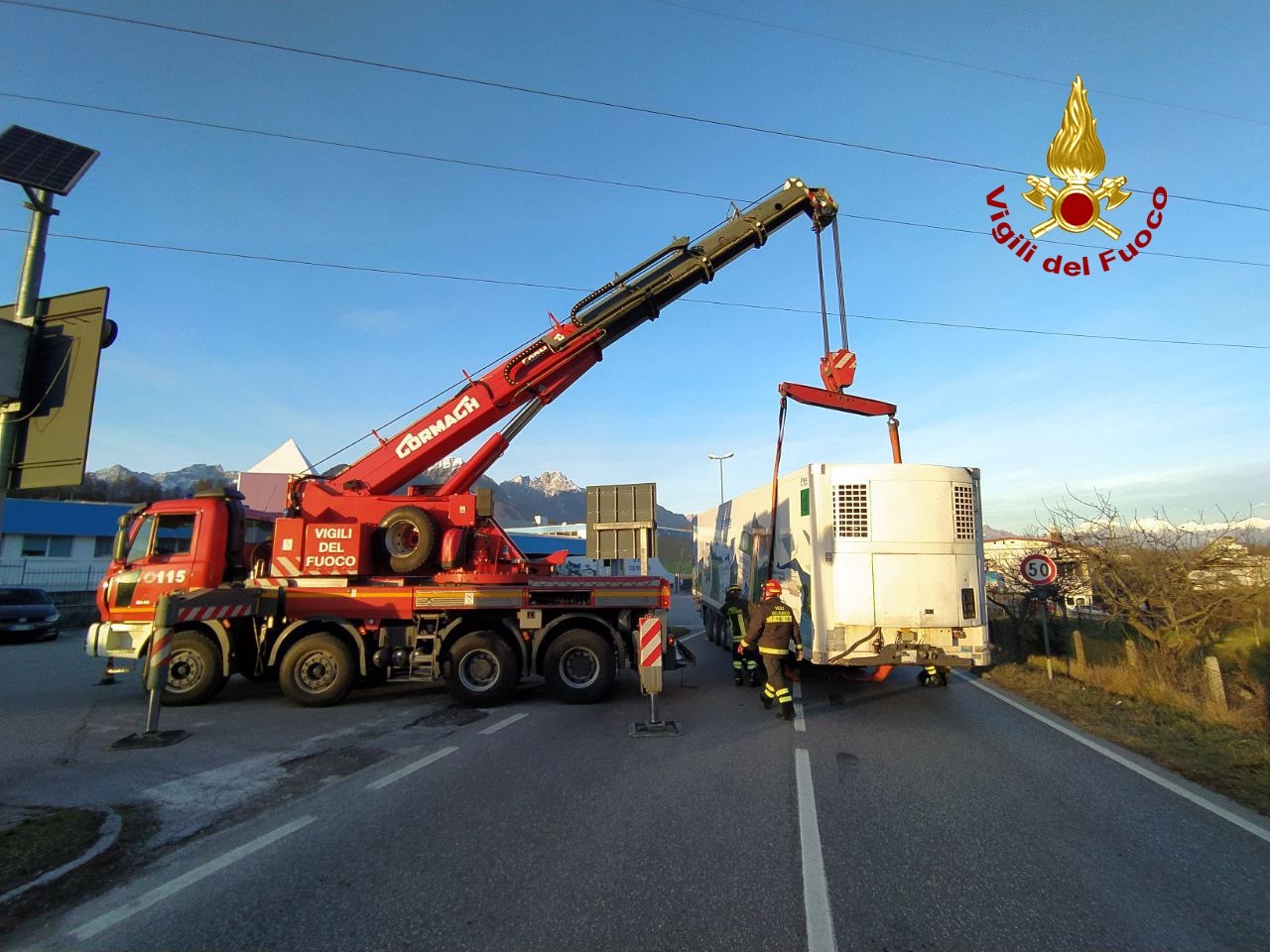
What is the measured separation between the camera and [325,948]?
3.30m

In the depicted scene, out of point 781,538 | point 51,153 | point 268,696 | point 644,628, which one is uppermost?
point 51,153

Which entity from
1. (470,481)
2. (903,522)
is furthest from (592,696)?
(903,522)

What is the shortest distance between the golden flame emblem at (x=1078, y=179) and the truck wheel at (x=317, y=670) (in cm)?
1054

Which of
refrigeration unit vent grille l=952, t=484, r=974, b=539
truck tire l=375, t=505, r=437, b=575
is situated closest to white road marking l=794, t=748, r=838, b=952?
refrigeration unit vent grille l=952, t=484, r=974, b=539

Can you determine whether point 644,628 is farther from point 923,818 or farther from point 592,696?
point 923,818

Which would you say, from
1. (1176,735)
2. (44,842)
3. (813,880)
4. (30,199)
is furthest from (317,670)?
(1176,735)

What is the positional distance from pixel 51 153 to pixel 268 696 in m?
8.13

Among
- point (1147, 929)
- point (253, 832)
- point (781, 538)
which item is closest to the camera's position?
point (1147, 929)

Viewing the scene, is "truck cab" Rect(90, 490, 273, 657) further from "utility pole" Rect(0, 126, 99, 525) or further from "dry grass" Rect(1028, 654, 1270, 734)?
"dry grass" Rect(1028, 654, 1270, 734)

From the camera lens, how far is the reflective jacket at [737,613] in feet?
41.0

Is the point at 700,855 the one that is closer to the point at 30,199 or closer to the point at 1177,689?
the point at 30,199

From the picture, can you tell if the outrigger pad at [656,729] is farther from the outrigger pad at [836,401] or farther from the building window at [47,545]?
the building window at [47,545]

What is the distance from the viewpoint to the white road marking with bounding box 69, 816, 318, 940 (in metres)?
3.53

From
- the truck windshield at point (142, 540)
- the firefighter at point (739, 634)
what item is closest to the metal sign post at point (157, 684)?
the truck windshield at point (142, 540)
